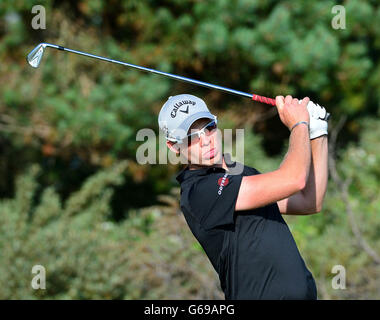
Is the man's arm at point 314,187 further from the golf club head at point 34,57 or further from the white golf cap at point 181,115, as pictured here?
the golf club head at point 34,57

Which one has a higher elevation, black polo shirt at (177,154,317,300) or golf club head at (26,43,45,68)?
golf club head at (26,43,45,68)

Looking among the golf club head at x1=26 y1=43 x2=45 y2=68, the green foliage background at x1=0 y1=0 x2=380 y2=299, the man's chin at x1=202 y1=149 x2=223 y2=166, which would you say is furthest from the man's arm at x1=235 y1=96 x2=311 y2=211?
the green foliage background at x1=0 y1=0 x2=380 y2=299

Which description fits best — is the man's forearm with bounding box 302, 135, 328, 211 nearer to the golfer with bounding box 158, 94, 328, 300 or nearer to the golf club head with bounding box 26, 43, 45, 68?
the golfer with bounding box 158, 94, 328, 300

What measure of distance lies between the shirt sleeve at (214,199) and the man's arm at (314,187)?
1.51 feet

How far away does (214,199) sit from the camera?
210 cm

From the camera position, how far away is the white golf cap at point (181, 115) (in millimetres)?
2184

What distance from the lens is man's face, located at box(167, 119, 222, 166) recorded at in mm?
2209

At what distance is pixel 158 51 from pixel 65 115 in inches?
54.3

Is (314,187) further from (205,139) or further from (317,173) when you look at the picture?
(205,139)

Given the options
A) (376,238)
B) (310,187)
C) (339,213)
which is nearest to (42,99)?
(339,213)

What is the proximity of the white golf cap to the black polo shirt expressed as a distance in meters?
0.18

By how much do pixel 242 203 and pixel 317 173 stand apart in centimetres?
52

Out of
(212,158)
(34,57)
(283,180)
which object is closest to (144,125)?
(34,57)
